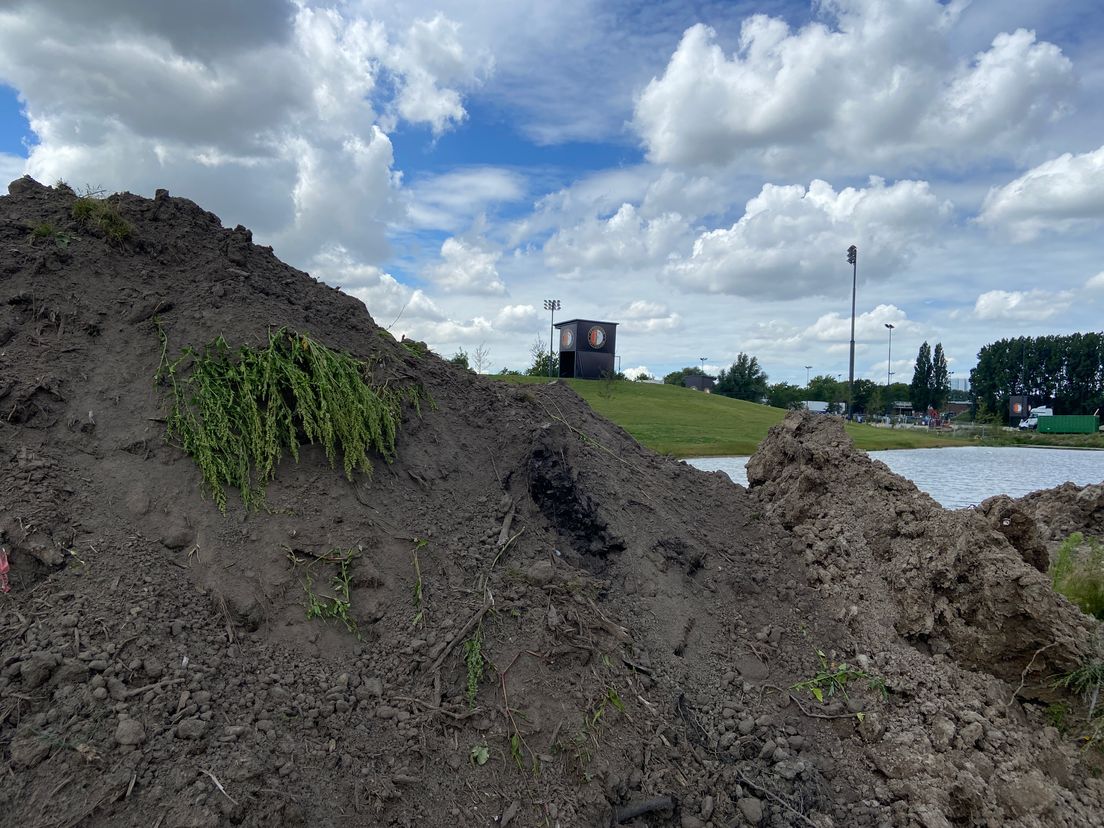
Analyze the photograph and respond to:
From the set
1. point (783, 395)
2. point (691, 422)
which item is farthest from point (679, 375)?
point (691, 422)

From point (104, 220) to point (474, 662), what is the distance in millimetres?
4639

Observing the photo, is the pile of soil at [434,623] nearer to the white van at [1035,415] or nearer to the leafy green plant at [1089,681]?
the leafy green plant at [1089,681]

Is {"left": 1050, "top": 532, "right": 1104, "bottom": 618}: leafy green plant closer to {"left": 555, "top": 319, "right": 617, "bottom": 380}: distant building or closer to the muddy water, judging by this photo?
the muddy water

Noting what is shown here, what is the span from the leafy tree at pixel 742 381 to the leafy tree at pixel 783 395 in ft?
22.8

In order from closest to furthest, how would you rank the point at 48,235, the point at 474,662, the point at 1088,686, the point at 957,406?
the point at 474,662 → the point at 1088,686 → the point at 48,235 → the point at 957,406

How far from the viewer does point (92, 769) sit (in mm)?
2803

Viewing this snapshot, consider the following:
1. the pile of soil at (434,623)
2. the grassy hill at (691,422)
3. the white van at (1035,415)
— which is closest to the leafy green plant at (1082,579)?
the pile of soil at (434,623)

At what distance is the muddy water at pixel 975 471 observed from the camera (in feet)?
48.2

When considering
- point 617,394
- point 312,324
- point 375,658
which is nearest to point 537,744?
point 375,658

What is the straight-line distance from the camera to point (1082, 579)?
6.12 meters

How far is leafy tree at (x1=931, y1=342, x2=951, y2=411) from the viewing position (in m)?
85.6

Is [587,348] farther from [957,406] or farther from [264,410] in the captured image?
[957,406]

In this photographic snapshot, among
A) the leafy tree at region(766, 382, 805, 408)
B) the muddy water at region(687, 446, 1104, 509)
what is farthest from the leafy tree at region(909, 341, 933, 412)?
the muddy water at region(687, 446, 1104, 509)

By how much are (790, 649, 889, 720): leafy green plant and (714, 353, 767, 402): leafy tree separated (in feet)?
283
